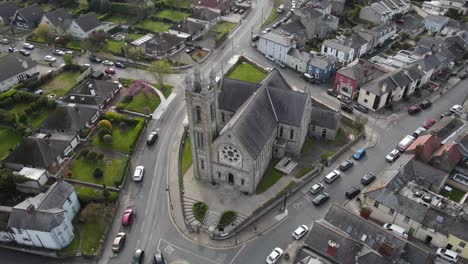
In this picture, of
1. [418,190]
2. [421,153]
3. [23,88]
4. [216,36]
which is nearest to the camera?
[418,190]

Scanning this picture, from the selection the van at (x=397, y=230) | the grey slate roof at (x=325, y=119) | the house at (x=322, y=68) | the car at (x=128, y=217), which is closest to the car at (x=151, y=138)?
the car at (x=128, y=217)

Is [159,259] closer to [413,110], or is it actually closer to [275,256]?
[275,256]

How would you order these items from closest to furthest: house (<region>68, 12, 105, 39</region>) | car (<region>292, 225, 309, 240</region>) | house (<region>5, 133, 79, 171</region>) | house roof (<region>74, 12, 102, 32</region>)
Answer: car (<region>292, 225, 309, 240</region>) < house (<region>5, 133, 79, 171</region>) < house (<region>68, 12, 105, 39</region>) < house roof (<region>74, 12, 102, 32</region>)

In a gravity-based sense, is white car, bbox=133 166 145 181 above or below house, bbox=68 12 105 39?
below

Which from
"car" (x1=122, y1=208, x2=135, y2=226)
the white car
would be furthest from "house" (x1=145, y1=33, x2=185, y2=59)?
"car" (x1=122, y1=208, x2=135, y2=226)

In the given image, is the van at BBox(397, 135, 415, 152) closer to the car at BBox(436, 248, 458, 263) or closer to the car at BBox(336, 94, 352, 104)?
the car at BBox(336, 94, 352, 104)

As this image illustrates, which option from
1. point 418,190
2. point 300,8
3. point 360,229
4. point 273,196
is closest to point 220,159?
point 273,196

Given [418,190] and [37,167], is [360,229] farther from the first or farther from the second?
[37,167]
